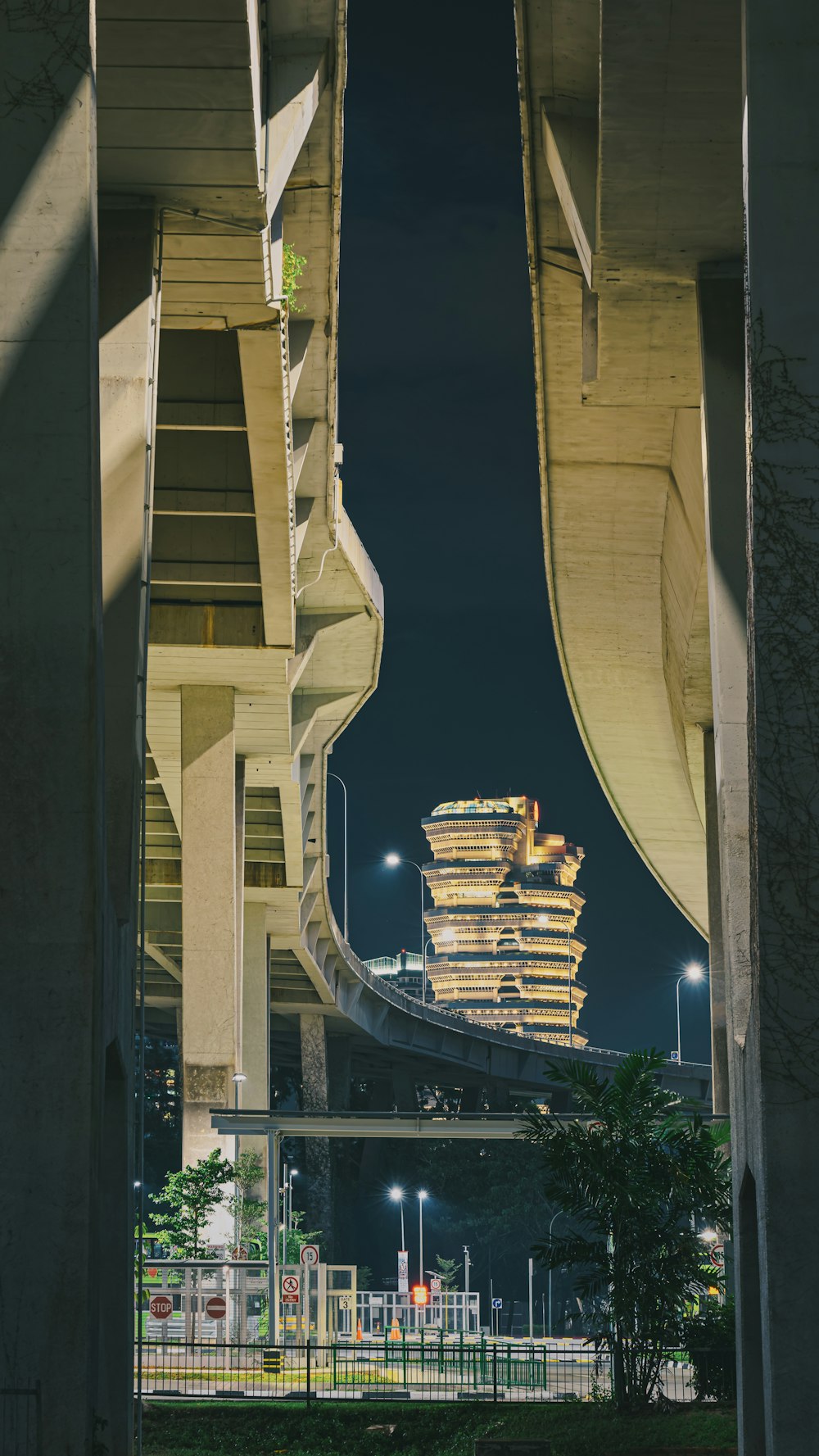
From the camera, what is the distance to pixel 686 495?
88.8 feet

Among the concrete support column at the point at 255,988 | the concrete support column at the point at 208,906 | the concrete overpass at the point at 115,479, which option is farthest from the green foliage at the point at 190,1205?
the concrete support column at the point at 255,988

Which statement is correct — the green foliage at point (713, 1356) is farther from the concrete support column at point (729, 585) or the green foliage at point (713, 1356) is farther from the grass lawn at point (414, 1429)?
the concrete support column at point (729, 585)

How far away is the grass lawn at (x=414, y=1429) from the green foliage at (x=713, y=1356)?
14.6 inches

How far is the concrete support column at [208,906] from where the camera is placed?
38.1 meters

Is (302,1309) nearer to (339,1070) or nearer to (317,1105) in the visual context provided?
(317,1105)

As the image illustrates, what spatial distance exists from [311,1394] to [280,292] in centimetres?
1401

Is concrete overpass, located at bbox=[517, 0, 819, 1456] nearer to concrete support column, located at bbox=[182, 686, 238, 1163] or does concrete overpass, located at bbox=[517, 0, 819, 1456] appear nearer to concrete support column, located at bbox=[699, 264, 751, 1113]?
concrete support column, located at bbox=[699, 264, 751, 1113]

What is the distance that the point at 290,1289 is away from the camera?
3030cm

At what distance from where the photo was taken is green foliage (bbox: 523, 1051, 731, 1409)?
19359 millimetres

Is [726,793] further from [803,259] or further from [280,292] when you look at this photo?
[280,292]

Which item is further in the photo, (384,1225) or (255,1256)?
(384,1225)

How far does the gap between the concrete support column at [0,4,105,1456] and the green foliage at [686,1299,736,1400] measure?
30.2ft

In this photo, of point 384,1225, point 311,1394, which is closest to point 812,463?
point 311,1394

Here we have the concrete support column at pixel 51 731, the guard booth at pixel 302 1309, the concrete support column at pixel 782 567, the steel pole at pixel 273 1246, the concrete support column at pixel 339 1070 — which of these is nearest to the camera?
the concrete support column at pixel 782 567
